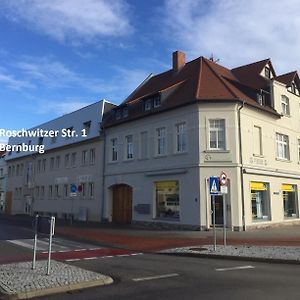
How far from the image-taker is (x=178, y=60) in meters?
31.5

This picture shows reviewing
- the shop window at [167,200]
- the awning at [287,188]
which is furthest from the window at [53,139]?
the awning at [287,188]

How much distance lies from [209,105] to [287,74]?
34.1 ft

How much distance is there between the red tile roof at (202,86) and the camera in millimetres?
25163

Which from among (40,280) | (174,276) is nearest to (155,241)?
(174,276)

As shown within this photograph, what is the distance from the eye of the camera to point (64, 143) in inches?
1526

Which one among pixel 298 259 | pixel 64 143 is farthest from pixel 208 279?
pixel 64 143

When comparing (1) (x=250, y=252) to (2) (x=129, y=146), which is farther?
(2) (x=129, y=146)

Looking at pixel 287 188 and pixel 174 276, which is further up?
pixel 287 188

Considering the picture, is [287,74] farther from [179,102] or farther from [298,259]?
[298,259]

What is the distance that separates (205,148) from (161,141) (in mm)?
3864

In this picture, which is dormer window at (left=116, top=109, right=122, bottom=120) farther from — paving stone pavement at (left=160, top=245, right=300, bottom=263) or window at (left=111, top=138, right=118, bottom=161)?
paving stone pavement at (left=160, top=245, right=300, bottom=263)

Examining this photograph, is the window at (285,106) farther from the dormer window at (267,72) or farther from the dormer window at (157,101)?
the dormer window at (157,101)

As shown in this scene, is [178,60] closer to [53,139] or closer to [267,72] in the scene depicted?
[267,72]

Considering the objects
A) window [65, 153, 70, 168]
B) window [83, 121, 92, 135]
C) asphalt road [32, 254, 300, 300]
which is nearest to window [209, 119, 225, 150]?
asphalt road [32, 254, 300, 300]
